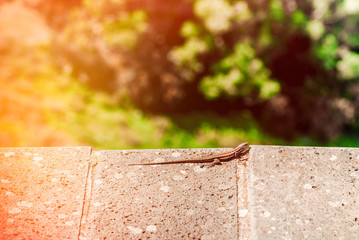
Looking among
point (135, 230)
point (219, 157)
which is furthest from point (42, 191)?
point (219, 157)

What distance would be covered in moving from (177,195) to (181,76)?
386 centimetres

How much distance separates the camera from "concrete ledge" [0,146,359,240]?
1493mm

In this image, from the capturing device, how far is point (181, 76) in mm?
5367

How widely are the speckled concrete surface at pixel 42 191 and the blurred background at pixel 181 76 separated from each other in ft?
10.5

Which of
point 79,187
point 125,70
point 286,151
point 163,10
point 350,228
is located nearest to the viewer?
point 350,228

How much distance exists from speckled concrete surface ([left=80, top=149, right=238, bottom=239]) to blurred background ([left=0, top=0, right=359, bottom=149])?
10.8ft

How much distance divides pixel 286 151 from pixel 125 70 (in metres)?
4.04

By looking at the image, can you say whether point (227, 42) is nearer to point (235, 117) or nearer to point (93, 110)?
point (235, 117)

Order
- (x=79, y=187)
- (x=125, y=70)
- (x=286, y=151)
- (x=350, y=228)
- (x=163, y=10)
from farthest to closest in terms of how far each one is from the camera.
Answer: (x=125, y=70) → (x=163, y=10) → (x=286, y=151) → (x=79, y=187) → (x=350, y=228)

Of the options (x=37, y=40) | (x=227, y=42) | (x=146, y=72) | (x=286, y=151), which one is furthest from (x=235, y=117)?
(x=286, y=151)

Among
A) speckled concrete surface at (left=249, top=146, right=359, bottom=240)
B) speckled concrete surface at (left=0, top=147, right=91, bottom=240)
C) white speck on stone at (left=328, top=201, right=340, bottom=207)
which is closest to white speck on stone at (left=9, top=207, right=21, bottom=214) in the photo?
speckled concrete surface at (left=0, top=147, right=91, bottom=240)

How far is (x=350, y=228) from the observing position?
1.46 meters

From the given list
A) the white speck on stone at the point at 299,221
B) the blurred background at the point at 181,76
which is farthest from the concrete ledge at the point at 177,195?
the blurred background at the point at 181,76

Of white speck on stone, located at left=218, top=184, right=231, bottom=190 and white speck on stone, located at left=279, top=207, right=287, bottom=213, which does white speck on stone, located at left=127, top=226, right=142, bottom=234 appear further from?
white speck on stone, located at left=279, top=207, right=287, bottom=213
